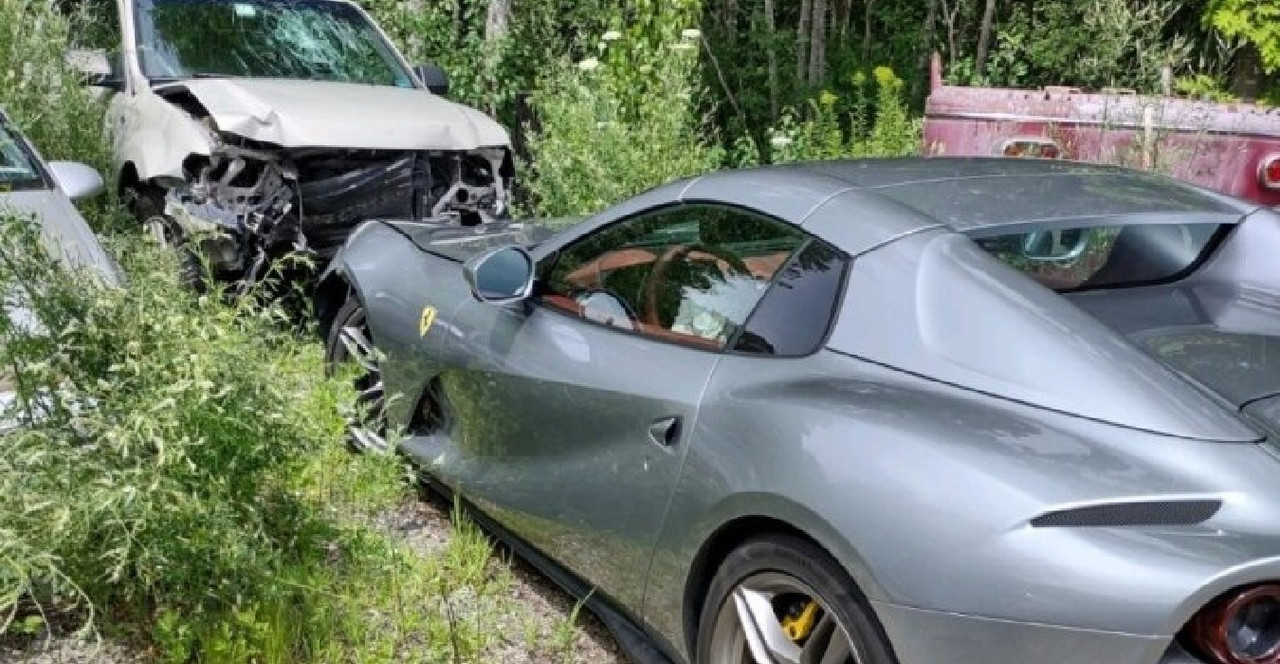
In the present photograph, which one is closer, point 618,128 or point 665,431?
point 665,431

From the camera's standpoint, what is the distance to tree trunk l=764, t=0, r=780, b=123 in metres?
10.4

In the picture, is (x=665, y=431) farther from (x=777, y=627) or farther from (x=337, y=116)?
(x=337, y=116)

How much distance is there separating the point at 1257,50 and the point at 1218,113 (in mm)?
2940

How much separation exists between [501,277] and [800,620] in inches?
56.4

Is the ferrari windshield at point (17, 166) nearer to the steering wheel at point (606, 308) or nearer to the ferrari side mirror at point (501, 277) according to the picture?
the ferrari side mirror at point (501, 277)

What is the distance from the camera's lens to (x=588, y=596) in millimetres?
3246

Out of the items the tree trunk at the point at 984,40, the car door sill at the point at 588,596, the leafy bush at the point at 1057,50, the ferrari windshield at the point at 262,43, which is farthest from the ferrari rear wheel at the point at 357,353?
the tree trunk at the point at 984,40

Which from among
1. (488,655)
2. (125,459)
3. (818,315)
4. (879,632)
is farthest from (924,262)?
(125,459)

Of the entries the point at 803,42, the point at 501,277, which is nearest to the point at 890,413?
the point at 501,277

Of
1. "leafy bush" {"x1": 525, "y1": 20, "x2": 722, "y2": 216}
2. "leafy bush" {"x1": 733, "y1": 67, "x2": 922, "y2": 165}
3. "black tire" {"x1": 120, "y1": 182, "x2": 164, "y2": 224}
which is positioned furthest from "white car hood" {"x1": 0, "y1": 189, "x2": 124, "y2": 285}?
"leafy bush" {"x1": 733, "y1": 67, "x2": 922, "y2": 165}

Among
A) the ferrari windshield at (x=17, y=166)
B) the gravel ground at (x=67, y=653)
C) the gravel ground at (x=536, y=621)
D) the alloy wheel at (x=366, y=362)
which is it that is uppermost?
the ferrari windshield at (x=17, y=166)

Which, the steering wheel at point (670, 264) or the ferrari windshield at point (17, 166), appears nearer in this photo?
the steering wheel at point (670, 264)

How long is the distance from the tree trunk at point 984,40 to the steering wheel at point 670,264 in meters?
7.19

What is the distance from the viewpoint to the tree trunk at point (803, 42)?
10.3 meters
